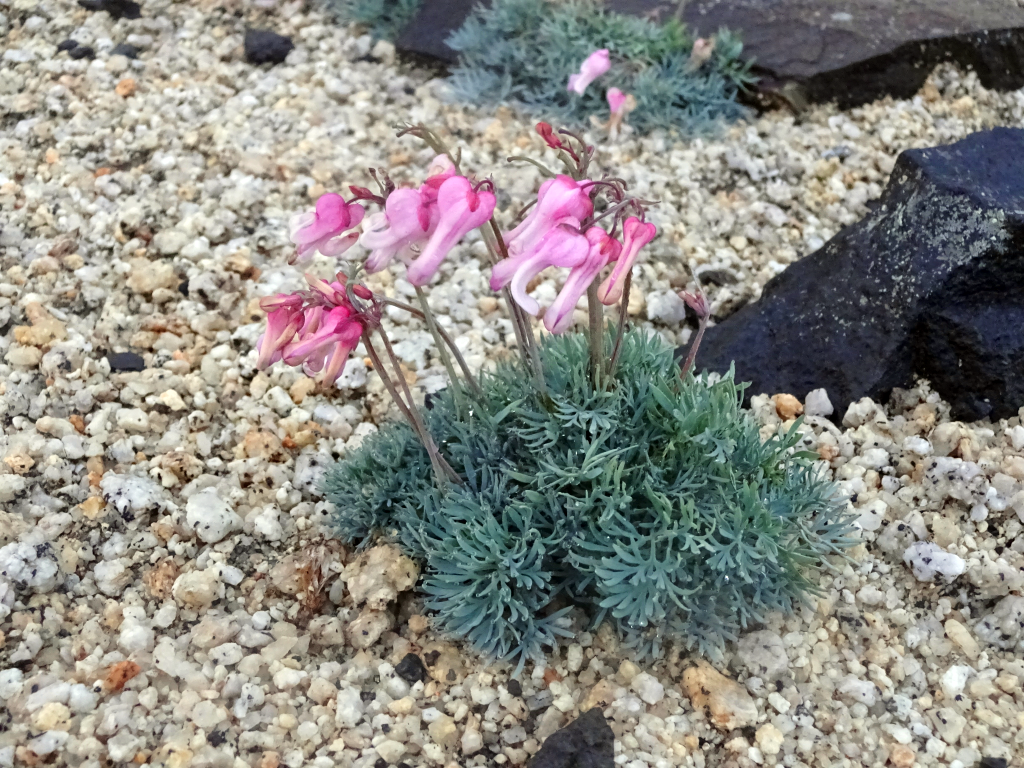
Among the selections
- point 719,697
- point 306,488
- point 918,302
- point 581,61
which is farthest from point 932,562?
point 581,61

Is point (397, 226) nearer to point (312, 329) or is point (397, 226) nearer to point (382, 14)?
point (312, 329)

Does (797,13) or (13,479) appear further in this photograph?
(797,13)

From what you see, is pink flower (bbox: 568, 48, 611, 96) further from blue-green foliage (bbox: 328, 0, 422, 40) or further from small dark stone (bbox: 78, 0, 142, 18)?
small dark stone (bbox: 78, 0, 142, 18)

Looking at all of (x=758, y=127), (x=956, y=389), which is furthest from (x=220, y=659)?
(x=758, y=127)

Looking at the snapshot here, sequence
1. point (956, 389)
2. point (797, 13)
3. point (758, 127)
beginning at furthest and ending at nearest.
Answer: point (797, 13), point (758, 127), point (956, 389)

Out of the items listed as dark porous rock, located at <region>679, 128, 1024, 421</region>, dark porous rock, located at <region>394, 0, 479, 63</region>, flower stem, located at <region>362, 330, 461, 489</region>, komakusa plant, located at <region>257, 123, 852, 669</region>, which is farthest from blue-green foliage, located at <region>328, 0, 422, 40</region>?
flower stem, located at <region>362, 330, 461, 489</region>

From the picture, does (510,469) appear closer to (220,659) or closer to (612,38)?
(220,659)
